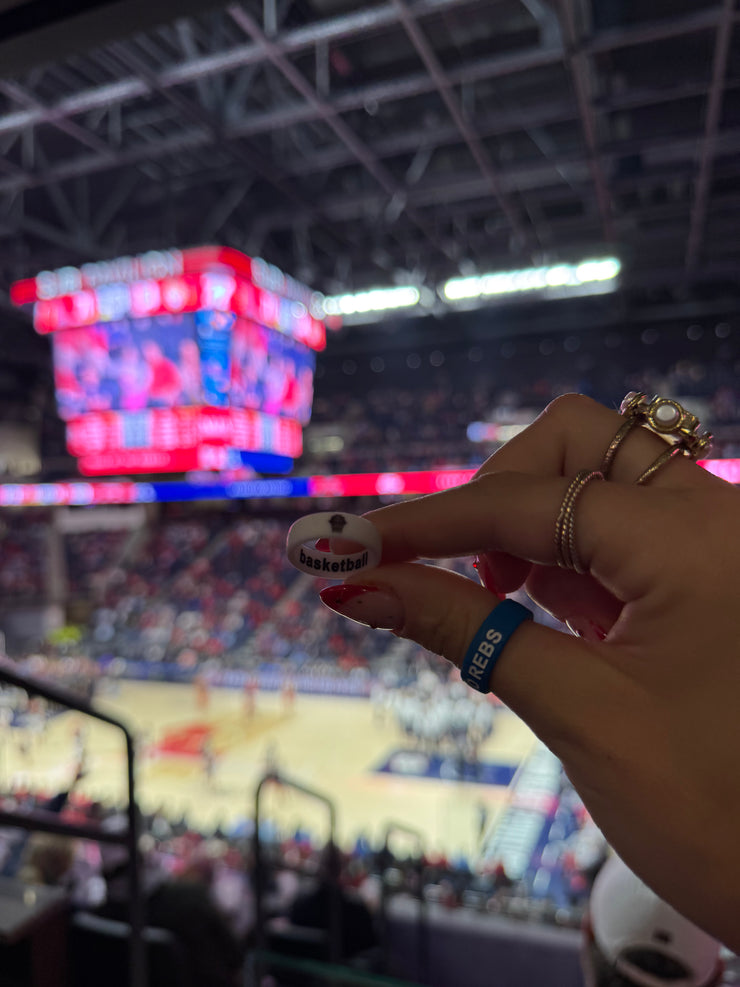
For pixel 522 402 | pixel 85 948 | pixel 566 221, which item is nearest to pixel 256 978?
pixel 85 948

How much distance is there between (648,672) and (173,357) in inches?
353

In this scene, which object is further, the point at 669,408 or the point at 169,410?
the point at 169,410

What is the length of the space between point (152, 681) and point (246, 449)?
9.98 meters

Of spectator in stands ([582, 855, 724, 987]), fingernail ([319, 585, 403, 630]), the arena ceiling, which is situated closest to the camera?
fingernail ([319, 585, 403, 630])

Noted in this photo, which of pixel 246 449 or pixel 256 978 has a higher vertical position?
pixel 246 449

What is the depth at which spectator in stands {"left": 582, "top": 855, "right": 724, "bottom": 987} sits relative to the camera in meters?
1.28

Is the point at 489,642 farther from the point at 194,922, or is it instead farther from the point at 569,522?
the point at 194,922

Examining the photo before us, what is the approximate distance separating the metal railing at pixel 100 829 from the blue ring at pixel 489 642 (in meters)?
1.45

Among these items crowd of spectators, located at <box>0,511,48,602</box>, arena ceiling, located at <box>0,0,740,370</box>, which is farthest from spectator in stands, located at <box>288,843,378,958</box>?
crowd of spectators, located at <box>0,511,48,602</box>

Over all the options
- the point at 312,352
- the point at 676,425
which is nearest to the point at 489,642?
the point at 676,425

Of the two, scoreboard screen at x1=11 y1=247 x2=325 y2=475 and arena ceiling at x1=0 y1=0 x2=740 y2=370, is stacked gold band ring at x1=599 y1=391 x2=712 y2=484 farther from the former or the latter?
scoreboard screen at x1=11 y1=247 x2=325 y2=475

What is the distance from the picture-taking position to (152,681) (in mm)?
17047

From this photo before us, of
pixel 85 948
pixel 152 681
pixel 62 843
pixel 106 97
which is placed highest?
pixel 106 97

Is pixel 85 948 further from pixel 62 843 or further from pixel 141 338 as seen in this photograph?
pixel 141 338
